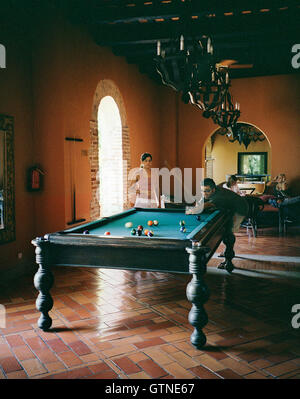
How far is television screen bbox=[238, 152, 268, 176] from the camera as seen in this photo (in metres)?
16.1

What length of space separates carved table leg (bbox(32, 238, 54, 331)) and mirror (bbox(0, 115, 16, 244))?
1.67m

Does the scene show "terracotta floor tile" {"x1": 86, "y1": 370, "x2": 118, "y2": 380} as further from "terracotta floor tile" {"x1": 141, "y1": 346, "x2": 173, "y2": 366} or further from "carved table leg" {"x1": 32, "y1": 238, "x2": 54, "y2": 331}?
"carved table leg" {"x1": 32, "y1": 238, "x2": 54, "y2": 331}

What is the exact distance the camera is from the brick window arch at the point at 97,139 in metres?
6.43

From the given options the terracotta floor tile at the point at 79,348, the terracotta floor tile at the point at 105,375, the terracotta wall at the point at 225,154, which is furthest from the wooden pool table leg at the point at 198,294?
the terracotta wall at the point at 225,154

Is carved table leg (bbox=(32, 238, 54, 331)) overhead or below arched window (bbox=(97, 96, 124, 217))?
below

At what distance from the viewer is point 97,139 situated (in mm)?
6645

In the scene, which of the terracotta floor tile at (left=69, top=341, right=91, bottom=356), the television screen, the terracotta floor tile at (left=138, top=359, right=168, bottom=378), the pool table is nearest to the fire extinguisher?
the pool table

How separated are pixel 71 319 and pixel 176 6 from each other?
445cm

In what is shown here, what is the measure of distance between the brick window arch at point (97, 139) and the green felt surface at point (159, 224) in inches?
60.9

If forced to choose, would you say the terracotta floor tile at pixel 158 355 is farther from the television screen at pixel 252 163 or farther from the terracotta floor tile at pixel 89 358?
the television screen at pixel 252 163

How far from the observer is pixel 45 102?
17.8 ft

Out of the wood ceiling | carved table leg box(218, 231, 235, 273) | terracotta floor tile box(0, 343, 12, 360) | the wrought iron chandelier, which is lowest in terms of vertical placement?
terracotta floor tile box(0, 343, 12, 360)

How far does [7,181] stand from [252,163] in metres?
13.1

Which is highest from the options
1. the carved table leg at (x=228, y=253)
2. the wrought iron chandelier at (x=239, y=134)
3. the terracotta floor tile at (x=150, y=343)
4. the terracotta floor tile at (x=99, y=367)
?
the wrought iron chandelier at (x=239, y=134)
